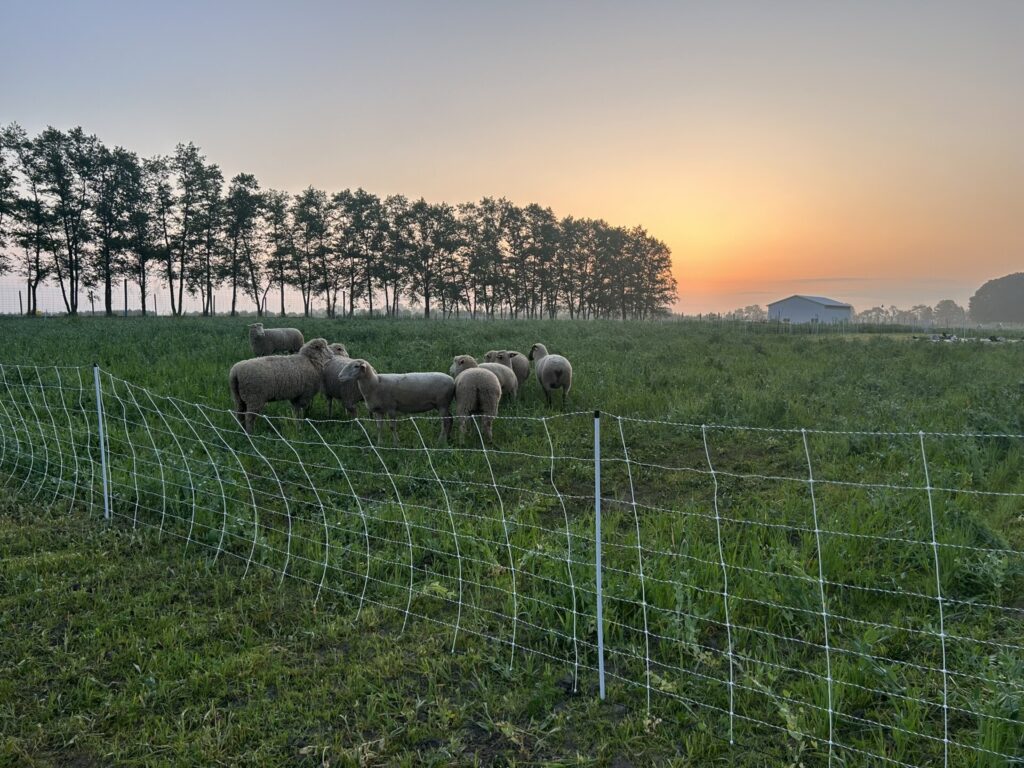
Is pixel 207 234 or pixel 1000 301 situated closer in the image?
pixel 207 234

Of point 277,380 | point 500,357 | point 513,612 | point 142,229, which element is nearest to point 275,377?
point 277,380

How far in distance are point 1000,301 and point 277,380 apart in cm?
19047

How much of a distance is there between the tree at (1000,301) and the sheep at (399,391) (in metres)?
174

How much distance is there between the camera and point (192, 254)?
53281 mm

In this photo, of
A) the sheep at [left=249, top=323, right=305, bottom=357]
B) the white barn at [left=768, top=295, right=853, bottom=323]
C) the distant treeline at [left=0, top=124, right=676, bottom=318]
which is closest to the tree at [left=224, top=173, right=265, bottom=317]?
the distant treeline at [left=0, top=124, right=676, bottom=318]

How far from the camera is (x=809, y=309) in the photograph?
304 ft

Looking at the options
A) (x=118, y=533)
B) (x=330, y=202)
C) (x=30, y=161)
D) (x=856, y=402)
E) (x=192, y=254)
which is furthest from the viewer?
(x=330, y=202)

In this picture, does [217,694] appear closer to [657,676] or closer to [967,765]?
[657,676]

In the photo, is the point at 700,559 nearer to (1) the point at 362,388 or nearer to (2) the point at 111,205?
(1) the point at 362,388

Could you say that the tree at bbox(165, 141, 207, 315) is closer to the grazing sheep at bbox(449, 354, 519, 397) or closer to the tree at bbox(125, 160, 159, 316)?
the tree at bbox(125, 160, 159, 316)

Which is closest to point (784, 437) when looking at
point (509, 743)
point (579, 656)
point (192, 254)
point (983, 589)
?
point (983, 589)

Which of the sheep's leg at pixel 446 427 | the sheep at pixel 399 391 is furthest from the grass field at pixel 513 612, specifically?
the sheep at pixel 399 391

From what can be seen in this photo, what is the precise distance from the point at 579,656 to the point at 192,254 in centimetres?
5981

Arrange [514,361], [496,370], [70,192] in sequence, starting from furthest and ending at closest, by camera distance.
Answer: [70,192] → [514,361] → [496,370]
